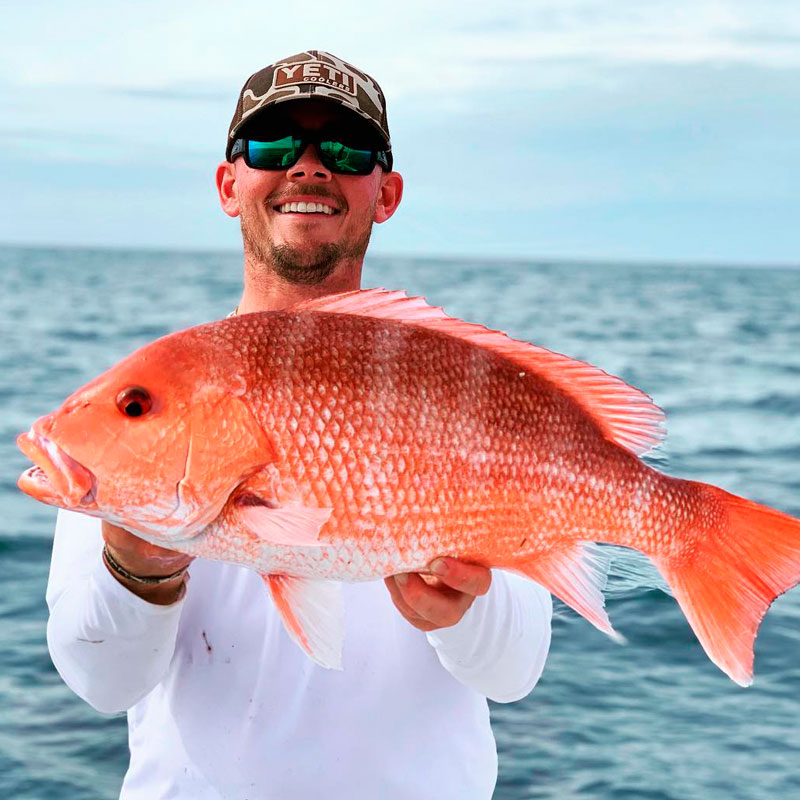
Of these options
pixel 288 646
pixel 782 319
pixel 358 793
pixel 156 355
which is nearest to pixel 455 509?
pixel 156 355

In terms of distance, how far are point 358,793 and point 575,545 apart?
0.98 meters

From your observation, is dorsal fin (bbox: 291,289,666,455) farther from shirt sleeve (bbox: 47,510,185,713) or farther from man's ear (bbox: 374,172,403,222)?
man's ear (bbox: 374,172,403,222)

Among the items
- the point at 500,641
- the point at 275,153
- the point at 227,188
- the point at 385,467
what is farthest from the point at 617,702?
the point at 385,467

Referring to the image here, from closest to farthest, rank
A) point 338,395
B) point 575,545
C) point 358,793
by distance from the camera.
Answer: point 338,395 → point 575,545 → point 358,793

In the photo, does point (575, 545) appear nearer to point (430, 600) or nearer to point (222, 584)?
point (430, 600)

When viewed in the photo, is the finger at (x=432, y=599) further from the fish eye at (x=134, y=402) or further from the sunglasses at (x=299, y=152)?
the sunglasses at (x=299, y=152)

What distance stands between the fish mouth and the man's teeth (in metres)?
1.21

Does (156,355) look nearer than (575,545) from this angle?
Yes

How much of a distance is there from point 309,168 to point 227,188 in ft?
1.65

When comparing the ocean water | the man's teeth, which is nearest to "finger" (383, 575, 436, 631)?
the ocean water

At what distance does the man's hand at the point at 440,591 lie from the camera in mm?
2156

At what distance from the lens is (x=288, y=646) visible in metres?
2.72

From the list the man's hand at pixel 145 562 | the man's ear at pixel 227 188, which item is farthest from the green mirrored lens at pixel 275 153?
the man's hand at pixel 145 562

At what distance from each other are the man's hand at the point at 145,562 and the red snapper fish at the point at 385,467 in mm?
206
